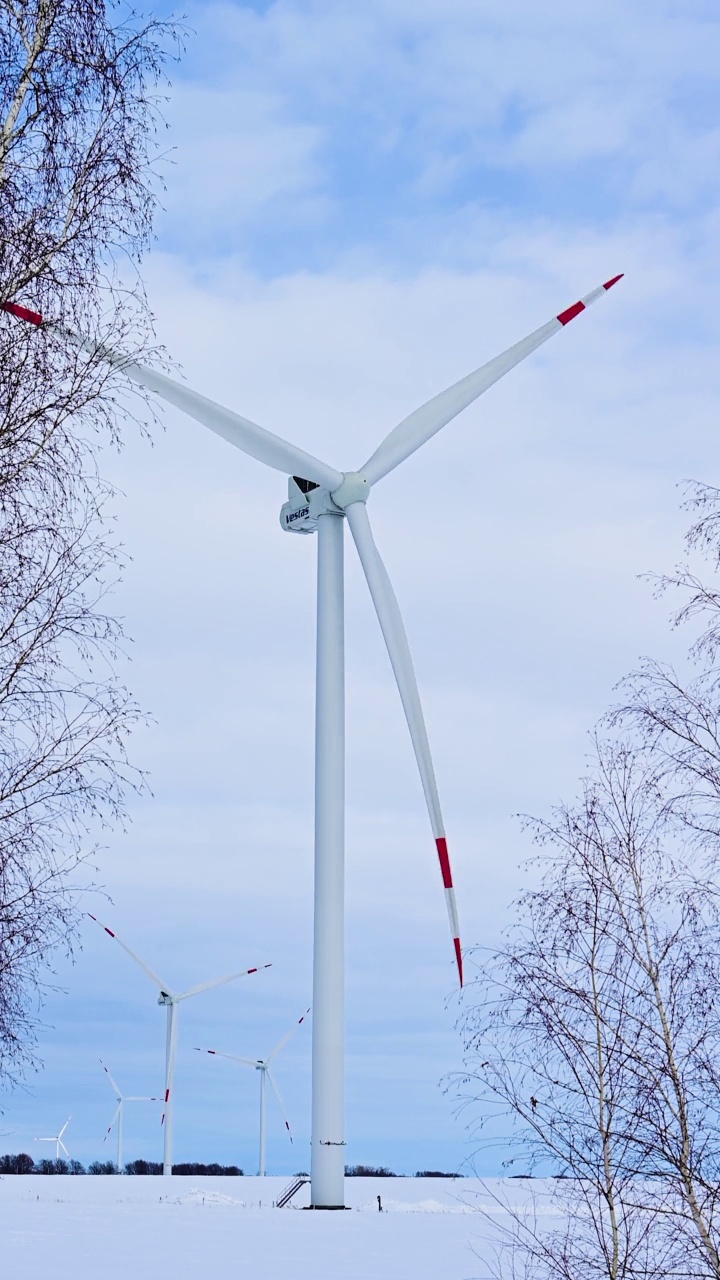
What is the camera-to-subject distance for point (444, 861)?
67.3ft

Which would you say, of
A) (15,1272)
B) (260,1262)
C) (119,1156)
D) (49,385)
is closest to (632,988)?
(260,1262)

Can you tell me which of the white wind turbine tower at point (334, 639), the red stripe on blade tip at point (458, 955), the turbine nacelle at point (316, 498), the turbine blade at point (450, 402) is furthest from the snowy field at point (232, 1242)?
the turbine blade at point (450, 402)

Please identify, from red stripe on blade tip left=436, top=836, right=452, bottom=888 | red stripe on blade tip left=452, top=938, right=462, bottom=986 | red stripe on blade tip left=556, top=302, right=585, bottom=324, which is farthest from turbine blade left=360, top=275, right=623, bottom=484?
red stripe on blade tip left=452, top=938, right=462, bottom=986

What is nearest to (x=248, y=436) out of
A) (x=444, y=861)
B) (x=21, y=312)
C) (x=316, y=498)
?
(x=316, y=498)

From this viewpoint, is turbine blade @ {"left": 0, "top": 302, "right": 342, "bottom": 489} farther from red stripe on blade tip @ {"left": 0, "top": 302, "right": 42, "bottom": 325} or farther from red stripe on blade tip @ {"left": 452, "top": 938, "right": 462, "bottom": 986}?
red stripe on blade tip @ {"left": 0, "top": 302, "right": 42, "bottom": 325}

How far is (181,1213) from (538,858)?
7.10 meters

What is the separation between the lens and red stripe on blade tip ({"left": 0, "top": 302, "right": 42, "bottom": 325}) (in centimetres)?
1122

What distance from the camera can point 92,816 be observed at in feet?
39.0

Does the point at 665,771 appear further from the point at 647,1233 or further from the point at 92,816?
the point at 92,816

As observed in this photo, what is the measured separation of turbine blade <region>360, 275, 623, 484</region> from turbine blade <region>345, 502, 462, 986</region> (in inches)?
56.6

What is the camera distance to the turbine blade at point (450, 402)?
25.1 meters

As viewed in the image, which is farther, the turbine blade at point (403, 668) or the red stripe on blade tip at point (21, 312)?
the turbine blade at point (403, 668)

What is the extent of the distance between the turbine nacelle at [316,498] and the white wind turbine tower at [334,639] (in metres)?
0.02

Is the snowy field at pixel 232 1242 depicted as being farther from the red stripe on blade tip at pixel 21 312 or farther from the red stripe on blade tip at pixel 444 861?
the red stripe on blade tip at pixel 21 312
